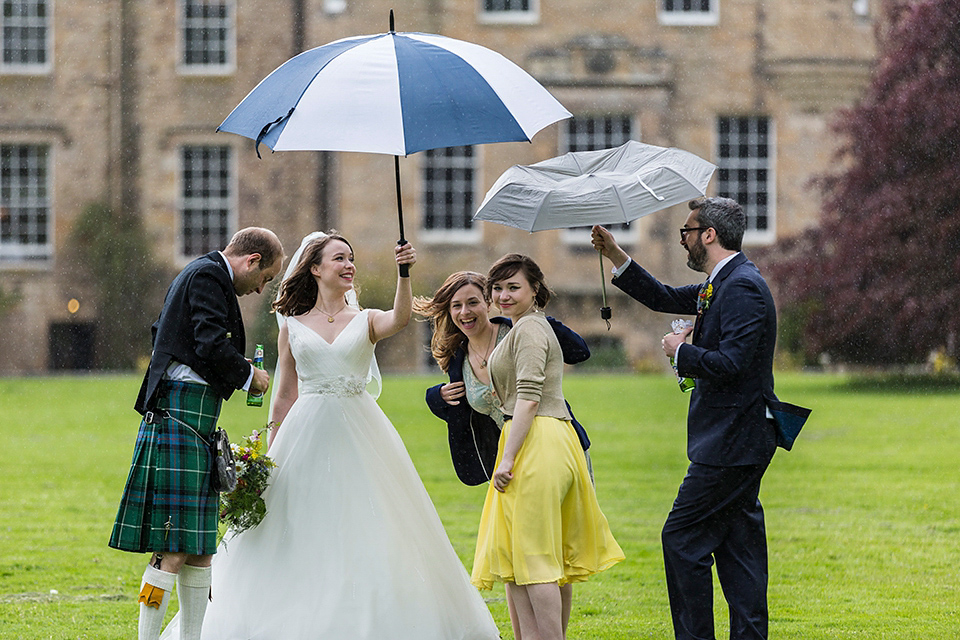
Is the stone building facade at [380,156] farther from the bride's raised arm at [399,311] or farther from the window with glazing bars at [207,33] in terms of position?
the bride's raised arm at [399,311]

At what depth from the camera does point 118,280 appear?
2495 cm

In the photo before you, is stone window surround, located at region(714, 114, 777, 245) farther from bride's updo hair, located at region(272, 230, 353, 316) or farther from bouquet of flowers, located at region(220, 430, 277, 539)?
bouquet of flowers, located at region(220, 430, 277, 539)

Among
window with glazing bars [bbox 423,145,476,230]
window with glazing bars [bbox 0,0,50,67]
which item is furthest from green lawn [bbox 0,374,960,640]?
window with glazing bars [bbox 0,0,50,67]

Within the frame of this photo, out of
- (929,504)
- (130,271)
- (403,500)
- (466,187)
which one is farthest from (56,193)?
(403,500)

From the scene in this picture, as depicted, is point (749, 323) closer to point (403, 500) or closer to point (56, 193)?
point (403, 500)

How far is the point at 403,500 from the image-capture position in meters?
5.69

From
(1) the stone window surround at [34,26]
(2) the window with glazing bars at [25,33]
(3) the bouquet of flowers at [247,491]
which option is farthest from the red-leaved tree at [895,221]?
(3) the bouquet of flowers at [247,491]

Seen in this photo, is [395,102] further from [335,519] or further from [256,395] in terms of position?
[335,519]

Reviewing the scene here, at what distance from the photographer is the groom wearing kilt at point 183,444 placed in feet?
16.5

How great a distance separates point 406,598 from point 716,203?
2.25 m

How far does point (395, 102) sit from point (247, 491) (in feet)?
A: 6.20

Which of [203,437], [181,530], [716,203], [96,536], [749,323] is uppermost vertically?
[716,203]

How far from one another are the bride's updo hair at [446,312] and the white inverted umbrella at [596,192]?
0.47 m

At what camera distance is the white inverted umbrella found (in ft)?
17.0
